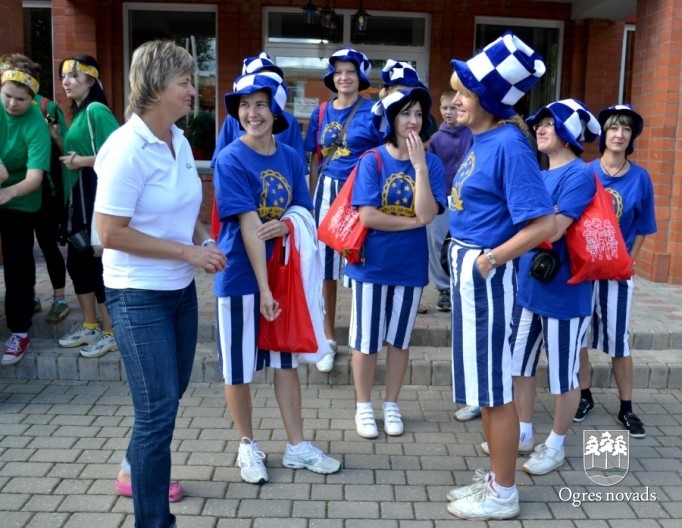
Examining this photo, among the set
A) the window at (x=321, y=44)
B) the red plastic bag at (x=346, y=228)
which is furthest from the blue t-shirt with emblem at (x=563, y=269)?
the window at (x=321, y=44)

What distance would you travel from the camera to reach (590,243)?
11.7ft

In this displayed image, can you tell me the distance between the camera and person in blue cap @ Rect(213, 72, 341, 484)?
3.40 m

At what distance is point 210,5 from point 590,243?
276 inches

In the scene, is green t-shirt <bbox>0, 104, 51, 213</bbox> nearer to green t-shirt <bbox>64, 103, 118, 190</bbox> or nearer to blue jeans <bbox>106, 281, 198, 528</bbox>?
green t-shirt <bbox>64, 103, 118, 190</bbox>

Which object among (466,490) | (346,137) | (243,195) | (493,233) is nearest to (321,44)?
(346,137)

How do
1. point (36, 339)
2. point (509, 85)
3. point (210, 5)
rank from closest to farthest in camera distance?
point (509, 85) < point (36, 339) < point (210, 5)

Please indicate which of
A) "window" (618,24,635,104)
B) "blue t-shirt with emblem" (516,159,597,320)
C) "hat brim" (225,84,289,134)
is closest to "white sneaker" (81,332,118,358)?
"hat brim" (225,84,289,134)

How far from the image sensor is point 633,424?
426cm

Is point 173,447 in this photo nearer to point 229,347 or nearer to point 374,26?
point 229,347

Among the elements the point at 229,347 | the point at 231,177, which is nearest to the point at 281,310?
the point at 229,347

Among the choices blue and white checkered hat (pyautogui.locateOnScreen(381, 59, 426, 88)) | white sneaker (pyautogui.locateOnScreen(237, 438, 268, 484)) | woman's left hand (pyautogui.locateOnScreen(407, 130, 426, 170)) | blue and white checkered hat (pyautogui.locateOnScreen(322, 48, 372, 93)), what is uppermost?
blue and white checkered hat (pyautogui.locateOnScreen(322, 48, 372, 93))

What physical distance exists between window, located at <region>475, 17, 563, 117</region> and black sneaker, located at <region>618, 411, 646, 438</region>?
585cm

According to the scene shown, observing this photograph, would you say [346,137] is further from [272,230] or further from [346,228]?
[272,230]

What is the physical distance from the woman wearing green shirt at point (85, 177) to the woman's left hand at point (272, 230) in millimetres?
1890
